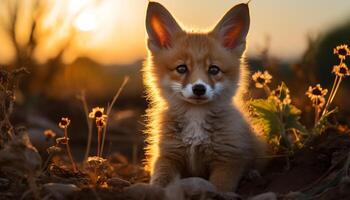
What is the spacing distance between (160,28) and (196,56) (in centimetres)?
53

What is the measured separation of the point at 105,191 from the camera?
13.2ft

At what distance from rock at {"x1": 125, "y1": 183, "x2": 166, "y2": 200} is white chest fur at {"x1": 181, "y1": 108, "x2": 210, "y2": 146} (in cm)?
120

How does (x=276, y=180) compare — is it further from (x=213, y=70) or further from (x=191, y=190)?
(x=191, y=190)

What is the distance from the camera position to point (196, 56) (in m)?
5.46

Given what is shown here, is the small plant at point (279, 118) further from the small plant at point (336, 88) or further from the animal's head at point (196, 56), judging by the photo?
the animal's head at point (196, 56)

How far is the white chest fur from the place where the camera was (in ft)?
17.3

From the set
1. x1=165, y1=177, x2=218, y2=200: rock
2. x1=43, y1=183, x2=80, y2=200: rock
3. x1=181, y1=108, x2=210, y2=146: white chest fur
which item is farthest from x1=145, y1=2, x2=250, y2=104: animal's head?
x1=43, y1=183, x2=80, y2=200: rock

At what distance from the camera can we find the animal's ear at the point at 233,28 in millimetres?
5765

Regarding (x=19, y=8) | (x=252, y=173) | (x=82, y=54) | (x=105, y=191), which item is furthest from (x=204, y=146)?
(x=82, y=54)

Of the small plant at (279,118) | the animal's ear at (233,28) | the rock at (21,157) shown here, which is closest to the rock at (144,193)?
the rock at (21,157)

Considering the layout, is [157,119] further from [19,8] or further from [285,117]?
[19,8]

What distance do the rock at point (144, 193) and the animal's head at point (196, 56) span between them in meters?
1.29

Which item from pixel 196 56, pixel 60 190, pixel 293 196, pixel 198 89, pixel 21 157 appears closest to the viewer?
pixel 21 157

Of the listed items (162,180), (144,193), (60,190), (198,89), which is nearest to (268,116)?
(198,89)
